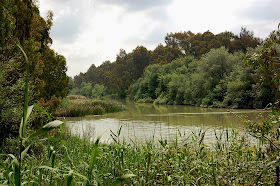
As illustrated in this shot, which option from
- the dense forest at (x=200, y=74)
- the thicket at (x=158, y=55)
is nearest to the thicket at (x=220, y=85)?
the dense forest at (x=200, y=74)

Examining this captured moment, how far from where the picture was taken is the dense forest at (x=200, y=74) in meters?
21.6

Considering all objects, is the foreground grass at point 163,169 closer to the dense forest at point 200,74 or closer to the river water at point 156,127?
the river water at point 156,127

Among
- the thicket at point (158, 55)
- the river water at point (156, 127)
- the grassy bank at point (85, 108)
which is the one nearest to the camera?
the river water at point (156, 127)

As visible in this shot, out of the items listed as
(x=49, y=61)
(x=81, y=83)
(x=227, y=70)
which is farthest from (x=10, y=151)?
(x=81, y=83)

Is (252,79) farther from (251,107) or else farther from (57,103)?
(57,103)

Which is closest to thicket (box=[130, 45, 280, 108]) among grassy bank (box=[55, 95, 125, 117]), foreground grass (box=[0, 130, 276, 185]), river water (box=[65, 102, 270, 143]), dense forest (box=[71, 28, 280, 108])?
dense forest (box=[71, 28, 280, 108])

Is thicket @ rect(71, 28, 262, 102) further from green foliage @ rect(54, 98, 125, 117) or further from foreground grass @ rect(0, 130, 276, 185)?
foreground grass @ rect(0, 130, 276, 185)

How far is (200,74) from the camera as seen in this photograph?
28.6 m

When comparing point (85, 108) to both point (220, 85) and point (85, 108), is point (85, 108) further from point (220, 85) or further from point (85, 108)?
point (220, 85)

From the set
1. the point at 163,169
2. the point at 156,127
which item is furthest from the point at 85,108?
the point at 163,169

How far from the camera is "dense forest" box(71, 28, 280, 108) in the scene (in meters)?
21.6

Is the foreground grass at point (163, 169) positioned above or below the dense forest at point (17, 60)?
below

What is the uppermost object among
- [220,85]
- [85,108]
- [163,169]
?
[220,85]

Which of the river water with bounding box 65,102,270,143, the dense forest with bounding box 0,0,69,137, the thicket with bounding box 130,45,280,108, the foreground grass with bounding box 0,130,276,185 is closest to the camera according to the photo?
the foreground grass with bounding box 0,130,276,185
